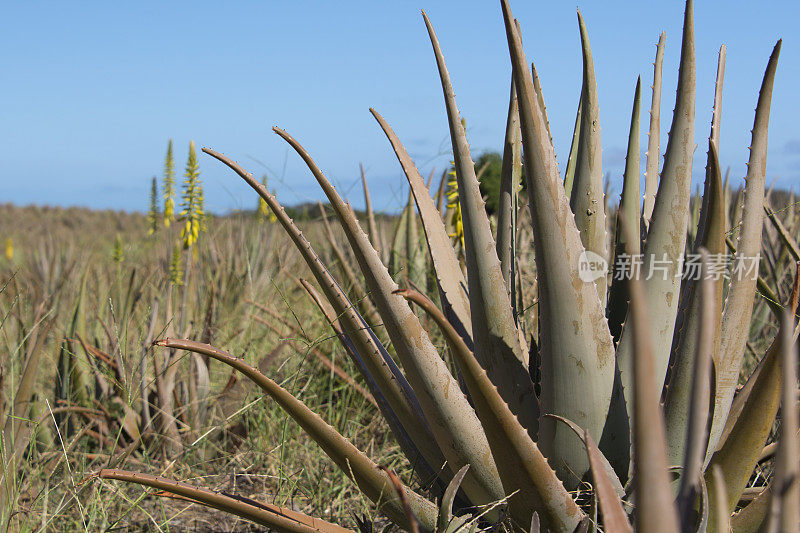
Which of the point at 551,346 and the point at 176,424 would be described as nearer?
the point at 551,346

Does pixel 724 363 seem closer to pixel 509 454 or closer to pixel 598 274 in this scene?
pixel 598 274

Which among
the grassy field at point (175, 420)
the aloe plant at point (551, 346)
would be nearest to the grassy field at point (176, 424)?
the grassy field at point (175, 420)

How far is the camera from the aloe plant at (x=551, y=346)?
3.41 ft

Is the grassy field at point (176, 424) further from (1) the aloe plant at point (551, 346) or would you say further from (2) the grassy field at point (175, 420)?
(1) the aloe plant at point (551, 346)

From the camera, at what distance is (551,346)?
1081mm

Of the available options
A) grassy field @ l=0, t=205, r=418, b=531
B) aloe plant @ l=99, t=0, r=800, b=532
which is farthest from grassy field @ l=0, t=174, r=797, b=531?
aloe plant @ l=99, t=0, r=800, b=532

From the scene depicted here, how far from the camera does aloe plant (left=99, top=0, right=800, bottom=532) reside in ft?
3.41

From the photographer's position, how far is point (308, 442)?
2.29m

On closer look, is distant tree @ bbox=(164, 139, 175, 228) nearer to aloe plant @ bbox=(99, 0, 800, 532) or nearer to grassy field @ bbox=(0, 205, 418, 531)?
grassy field @ bbox=(0, 205, 418, 531)

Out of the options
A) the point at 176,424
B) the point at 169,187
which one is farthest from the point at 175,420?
the point at 169,187

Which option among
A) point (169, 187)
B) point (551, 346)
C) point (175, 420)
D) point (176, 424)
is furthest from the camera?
point (169, 187)

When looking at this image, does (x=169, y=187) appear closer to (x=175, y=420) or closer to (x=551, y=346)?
(x=175, y=420)

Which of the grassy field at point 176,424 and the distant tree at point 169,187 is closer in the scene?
the grassy field at point 176,424

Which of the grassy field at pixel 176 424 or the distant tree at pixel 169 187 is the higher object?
the distant tree at pixel 169 187
